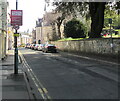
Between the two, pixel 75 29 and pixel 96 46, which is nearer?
pixel 96 46

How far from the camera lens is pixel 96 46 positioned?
22.8 metres

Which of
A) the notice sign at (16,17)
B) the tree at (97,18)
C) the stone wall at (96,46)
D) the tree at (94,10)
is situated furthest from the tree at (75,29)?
the notice sign at (16,17)

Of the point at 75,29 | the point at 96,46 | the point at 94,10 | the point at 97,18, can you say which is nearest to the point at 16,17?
the point at 96,46

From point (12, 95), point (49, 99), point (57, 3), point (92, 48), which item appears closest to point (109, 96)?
point (49, 99)

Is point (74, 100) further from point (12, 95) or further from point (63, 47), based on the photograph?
point (63, 47)

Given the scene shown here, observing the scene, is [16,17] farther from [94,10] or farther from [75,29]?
[75,29]

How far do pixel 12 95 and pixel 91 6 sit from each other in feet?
69.0

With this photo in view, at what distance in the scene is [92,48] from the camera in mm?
23953

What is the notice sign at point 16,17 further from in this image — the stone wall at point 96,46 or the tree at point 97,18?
the tree at point 97,18

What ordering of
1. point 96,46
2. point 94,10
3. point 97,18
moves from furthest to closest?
point 94,10, point 97,18, point 96,46

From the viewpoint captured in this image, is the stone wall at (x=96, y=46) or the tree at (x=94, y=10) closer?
the stone wall at (x=96, y=46)

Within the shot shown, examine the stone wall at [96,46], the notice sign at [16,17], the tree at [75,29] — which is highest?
the tree at [75,29]

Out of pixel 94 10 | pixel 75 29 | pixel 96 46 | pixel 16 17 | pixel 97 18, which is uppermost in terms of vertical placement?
pixel 94 10

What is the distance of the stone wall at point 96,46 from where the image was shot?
18906 millimetres
